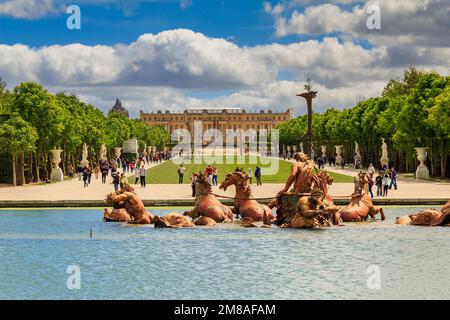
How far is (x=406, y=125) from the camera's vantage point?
59844 mm

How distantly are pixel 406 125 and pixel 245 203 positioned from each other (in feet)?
112

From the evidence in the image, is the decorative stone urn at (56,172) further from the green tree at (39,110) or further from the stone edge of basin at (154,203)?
the stone edge of basin at (154,203)

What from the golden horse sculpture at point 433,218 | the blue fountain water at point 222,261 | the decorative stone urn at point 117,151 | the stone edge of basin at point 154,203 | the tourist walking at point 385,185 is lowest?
the blue fountain water at point 222,261

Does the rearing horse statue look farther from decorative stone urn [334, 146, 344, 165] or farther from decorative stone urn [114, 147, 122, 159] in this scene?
decorative stone urn [114, 147, 122, 159]

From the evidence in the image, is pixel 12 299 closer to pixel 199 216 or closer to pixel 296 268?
pixel 296 268

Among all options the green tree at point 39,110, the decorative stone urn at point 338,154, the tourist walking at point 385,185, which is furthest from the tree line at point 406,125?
the green tree at point 39,110

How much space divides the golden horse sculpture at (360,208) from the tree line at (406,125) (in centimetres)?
1019

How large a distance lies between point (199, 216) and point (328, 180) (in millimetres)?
4878

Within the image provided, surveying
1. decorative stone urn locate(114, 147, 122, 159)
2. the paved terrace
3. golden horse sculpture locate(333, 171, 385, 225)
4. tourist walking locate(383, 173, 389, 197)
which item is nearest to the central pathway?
the paved terrace

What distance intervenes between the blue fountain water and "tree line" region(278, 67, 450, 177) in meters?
14.7

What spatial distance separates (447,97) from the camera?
2088 inches

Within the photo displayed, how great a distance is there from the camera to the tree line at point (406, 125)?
56.0m

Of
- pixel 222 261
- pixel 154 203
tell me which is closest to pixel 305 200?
pixel 222 261
